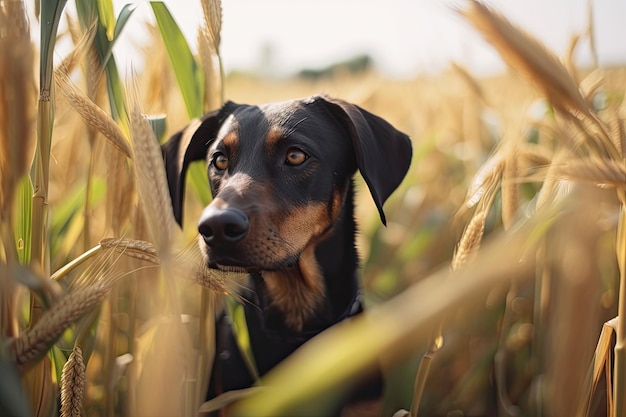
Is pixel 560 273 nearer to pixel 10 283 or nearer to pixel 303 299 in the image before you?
pixel 303 299

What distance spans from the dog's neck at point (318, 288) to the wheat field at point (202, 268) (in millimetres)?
304

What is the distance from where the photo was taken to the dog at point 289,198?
1.64m

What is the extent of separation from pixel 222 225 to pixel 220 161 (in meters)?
0.50

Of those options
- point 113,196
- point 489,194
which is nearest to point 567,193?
point 489,194

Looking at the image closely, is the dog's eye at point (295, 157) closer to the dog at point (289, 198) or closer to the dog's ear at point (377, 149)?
the dog at point (289, 198)

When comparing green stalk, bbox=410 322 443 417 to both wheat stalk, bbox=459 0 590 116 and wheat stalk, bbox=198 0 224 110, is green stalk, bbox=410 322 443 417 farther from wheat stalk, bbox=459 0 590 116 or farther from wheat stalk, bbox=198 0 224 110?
wheat stalk, bbox=198 0 224 110

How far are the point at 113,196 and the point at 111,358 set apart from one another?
1.38 ft

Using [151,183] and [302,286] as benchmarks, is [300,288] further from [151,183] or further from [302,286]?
[151,183]

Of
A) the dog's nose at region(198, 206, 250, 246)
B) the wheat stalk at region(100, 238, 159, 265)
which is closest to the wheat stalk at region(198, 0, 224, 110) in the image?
the dog's nose at region(198, 206, 250, 246)

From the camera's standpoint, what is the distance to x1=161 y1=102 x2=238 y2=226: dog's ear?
6.32 ft

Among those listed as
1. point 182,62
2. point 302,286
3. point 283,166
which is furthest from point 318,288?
point 182,62

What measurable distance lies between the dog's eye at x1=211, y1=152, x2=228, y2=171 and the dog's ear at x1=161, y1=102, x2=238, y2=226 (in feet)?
0.33

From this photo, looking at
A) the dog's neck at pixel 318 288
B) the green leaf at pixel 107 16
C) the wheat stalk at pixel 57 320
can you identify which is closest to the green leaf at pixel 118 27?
the green leaf at pixel 107 16

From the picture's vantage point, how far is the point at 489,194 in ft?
4.31
